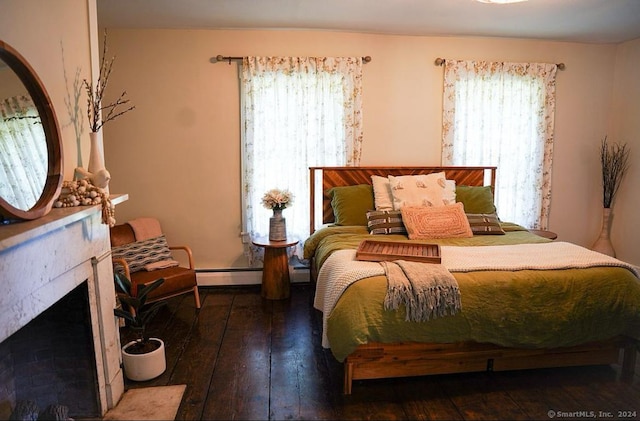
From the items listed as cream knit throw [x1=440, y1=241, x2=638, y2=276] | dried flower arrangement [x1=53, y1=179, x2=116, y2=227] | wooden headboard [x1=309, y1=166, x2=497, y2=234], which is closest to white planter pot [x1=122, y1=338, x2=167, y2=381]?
dried flower arrangement [x1=53, y1=179, x2=116, y2=227]

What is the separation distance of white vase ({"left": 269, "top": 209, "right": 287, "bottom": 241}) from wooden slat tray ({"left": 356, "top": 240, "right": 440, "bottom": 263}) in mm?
1110

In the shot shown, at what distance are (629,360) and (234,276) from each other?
3.18 meters

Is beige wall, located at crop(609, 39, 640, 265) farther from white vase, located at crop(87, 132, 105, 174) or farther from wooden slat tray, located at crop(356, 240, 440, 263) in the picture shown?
white vase, located at crop(87, 132, 105, 174)

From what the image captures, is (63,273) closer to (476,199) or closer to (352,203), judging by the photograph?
(352,203)

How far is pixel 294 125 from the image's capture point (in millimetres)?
4090

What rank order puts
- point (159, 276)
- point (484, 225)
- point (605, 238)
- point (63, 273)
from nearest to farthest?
1. point (63, 273)
2. point (159, 276)
3. point (484, 225)
4. point (605, 238)

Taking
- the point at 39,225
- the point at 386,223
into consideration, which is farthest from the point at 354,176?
the point at 39,225

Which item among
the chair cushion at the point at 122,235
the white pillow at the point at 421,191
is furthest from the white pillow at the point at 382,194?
the chair cushion at the point at 122,235

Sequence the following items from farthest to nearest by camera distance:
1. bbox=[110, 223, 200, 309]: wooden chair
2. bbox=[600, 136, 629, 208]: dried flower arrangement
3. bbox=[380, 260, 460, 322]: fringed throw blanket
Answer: bbox=[600, 136, 629, 208]: dried flower arrangement
bbox=[110, 223, 200, 309]: wooden chair
bbox=[380, 260, 460, 322]: fringed throw blanket

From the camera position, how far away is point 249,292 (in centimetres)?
416

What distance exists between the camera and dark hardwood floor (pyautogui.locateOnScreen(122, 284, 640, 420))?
7.35ft

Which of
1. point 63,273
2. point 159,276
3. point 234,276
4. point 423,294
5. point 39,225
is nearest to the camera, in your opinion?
point 39,225

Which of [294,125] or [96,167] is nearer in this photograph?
[96,167]

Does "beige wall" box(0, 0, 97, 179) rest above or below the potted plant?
above
